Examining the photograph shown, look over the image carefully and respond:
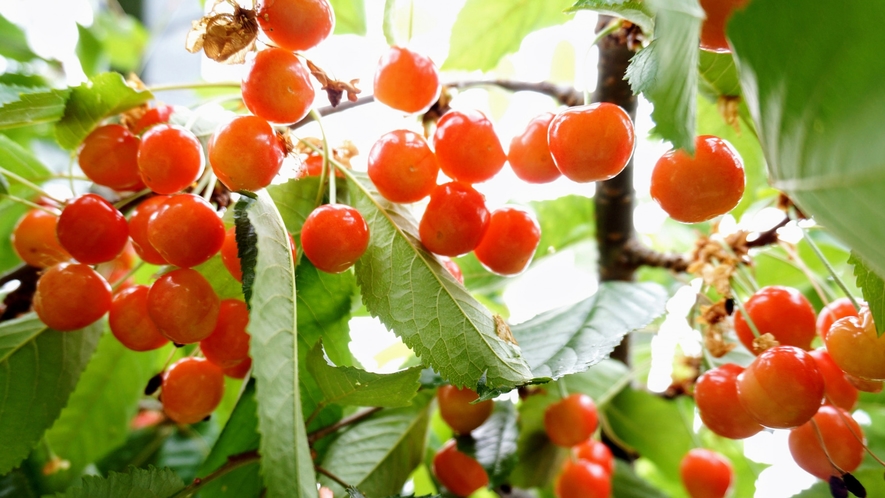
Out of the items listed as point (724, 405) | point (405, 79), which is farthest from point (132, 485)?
point (724, 405)

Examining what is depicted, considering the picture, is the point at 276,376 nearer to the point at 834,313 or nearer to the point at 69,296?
the point at 69,296

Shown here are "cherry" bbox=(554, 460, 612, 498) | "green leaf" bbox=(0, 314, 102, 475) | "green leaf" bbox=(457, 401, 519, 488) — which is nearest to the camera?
"green leaf" bbox=(0, 314, 102, 475)

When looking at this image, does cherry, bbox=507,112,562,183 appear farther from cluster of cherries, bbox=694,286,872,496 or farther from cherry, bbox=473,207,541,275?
cluster of cherries, bbox=694,286,872,496

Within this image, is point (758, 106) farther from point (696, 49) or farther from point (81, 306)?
point (81, 306)

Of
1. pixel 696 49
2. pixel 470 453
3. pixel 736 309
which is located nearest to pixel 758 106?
pixel 696 49

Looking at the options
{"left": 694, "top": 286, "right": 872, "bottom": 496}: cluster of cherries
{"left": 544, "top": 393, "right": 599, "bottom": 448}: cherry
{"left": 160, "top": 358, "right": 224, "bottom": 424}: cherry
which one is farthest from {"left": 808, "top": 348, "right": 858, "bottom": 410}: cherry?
{"left": 160, "top": 358, "right": 224, "bottom": 424}: cherry
